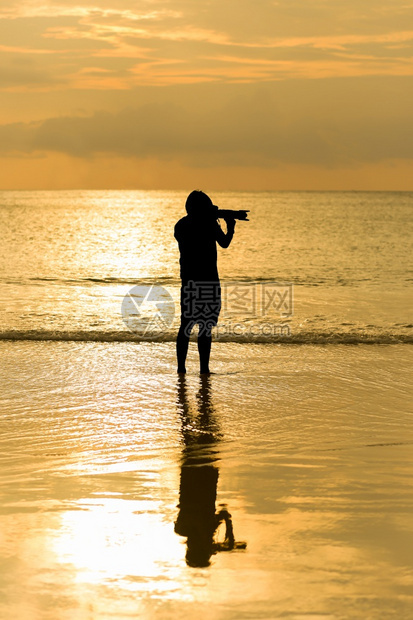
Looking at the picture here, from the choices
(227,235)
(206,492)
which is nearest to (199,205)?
(227,235)

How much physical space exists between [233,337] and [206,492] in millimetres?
6732

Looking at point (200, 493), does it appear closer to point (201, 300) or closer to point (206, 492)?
point (206, 492)

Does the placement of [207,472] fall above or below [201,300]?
below

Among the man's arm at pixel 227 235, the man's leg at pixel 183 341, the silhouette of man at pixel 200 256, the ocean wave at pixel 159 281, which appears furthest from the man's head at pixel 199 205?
the ocean wave at pixel 159 281

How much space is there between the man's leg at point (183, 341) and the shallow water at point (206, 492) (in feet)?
0.60

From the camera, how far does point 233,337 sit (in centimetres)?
1125

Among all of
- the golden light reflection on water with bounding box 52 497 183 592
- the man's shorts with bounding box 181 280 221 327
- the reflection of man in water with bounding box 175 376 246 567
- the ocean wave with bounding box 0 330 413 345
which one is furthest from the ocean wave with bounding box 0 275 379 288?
the golden light reflection on water with bounding box 52 497 183 592

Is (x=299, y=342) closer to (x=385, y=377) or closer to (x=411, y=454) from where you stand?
(x=385, y=377)

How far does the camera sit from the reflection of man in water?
3787mm

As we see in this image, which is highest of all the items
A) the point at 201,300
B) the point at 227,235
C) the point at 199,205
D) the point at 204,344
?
the point at 199,205

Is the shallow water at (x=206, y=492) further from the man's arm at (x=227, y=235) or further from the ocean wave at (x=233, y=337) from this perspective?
the ocean wave at (x=233, y=337)

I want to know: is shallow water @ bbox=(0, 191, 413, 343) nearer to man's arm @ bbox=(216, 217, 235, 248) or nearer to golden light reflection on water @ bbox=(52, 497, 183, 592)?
man's arm @ bbox=(216, 217, 235, 248)

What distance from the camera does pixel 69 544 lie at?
3.78 metres

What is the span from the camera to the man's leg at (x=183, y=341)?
7918mm
